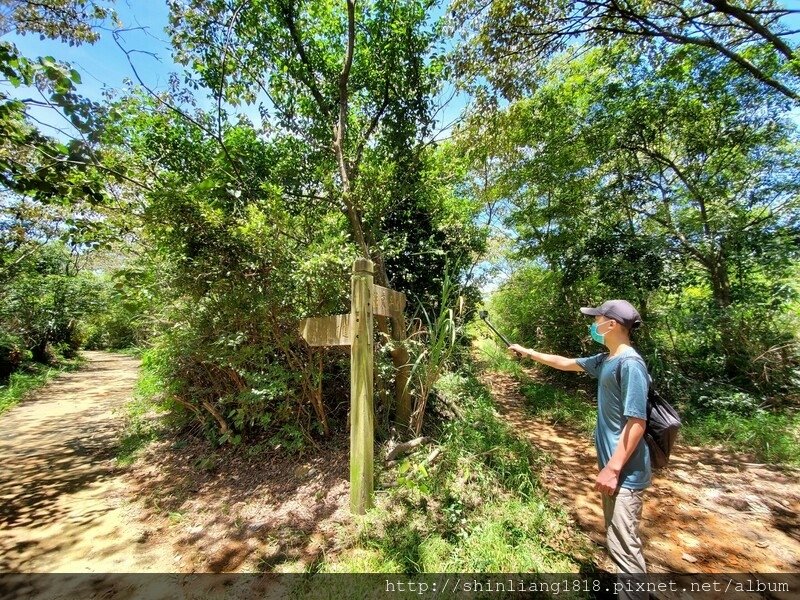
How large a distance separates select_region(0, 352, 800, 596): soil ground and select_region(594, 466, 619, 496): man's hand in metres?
1.20

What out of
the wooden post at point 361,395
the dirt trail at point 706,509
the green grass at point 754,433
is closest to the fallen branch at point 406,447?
the wooden post at point 361,395

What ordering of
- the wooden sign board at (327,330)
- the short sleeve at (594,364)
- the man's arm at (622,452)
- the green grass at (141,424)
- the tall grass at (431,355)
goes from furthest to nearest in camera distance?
the green grass at (141,424) → the tall grass at (431,355) → the wooden sign board at (327,330) → the short sleeve at (594,364) → the man's arm at (622,452)

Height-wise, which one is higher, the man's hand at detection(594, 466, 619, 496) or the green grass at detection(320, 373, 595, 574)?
the man's hand at detection(594, 466, 619, 496)

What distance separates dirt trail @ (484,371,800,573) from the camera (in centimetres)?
→ 235

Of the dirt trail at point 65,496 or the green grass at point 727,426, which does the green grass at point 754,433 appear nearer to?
the green grass at point 727,426

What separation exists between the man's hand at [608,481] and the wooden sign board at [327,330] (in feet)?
5.95

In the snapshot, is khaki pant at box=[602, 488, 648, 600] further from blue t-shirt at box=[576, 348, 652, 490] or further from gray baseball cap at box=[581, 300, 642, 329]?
gray baseball cap at box=[581, 300, 642, 329]

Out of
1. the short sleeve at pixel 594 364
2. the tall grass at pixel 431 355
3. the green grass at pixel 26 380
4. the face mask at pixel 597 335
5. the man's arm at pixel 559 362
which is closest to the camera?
the face mask at pixel 597 335

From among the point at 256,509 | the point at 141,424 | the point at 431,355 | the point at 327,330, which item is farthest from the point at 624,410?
the point at 141,424

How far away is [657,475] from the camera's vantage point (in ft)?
11.2

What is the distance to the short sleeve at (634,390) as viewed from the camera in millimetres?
1710

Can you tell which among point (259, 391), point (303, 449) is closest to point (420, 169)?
point (259, 391)

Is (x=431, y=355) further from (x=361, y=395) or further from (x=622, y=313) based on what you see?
(x=622, y=313)

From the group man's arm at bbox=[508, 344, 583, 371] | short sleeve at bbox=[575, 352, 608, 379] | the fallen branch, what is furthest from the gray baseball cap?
the fallen branch
